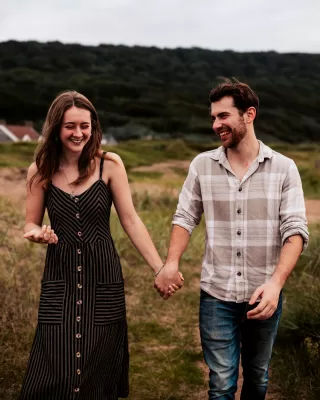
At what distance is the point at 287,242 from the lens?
8.82 feet

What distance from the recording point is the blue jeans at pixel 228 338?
2.84 meters

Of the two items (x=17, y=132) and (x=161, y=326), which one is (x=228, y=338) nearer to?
(x=161, y=326)

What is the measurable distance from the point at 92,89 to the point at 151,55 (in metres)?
5.57

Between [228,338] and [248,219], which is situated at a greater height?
[248,219]

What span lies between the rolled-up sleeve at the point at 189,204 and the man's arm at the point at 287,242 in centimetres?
42

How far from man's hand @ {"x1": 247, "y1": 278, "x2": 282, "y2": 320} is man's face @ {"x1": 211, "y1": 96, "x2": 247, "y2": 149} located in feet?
2.20

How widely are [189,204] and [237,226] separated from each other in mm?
287

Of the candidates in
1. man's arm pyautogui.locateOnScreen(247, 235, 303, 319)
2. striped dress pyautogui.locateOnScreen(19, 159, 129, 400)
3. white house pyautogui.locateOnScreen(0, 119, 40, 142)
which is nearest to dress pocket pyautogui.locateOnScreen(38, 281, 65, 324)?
striped dress pyautogui.locateOnScreen(19, 159, 129, 400)

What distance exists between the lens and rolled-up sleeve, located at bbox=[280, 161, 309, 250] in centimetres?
270

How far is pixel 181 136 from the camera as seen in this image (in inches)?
920

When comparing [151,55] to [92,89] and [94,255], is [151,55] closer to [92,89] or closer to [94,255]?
[92,89]

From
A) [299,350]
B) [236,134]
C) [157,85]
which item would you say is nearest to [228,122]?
[236,134]

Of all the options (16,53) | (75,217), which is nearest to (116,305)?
(75,217)

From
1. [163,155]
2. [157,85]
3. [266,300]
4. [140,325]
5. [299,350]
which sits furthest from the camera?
[157,85]
